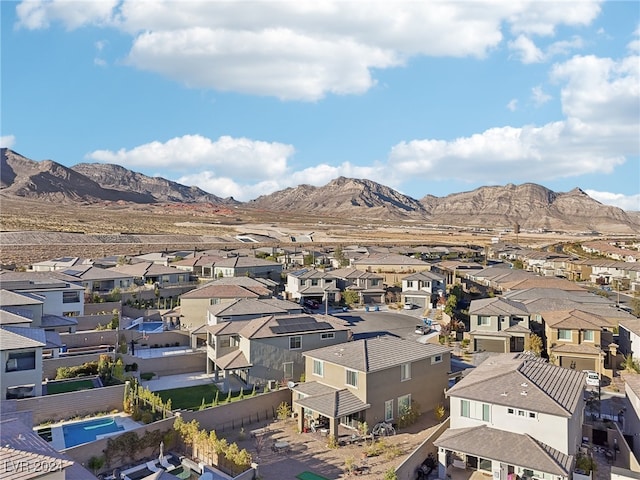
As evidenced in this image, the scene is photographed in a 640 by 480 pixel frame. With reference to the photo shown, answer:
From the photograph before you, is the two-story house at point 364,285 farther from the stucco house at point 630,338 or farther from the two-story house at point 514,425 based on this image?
the two-story house at point 514,425

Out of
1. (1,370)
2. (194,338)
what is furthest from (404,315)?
(1,370)

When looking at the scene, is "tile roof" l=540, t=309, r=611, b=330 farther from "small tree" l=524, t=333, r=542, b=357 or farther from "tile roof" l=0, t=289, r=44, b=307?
"tile roof" l=0, t=289, r=44, b=307

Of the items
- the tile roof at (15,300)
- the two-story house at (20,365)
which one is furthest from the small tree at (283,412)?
the tile roof at (15,300)

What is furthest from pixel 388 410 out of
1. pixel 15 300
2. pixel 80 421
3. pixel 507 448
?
pixel 15 300

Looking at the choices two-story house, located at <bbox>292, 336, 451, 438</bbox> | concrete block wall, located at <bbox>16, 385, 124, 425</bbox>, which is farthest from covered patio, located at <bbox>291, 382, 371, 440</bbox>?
concrete block wall, located at <bbox>16, 385, 124, 425</bbox>

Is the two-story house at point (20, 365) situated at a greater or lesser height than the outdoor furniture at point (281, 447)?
greater

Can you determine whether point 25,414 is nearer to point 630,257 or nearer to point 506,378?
point 506,378
